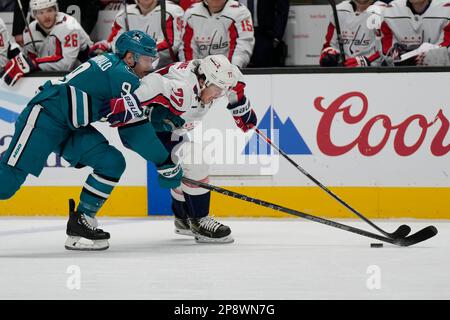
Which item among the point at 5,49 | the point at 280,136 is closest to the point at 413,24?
the point at 280,136

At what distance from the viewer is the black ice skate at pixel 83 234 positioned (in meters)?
5.56

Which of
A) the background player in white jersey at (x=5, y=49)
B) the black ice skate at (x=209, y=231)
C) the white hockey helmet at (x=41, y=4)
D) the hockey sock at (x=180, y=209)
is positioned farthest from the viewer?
the white hockey helmet at (x=41, y=4)

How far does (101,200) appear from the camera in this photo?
557 cm

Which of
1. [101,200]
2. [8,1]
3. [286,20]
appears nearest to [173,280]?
[101,200]

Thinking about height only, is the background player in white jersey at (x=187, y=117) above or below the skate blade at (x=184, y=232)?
above

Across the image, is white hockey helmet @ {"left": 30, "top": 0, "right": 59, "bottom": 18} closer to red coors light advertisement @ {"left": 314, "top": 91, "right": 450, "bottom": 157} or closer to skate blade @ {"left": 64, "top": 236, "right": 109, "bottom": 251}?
red coors light advertisement @ {"left": 314, "top": 91, "right": 450, "bottom": 157}

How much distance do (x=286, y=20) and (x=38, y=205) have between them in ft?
6.92

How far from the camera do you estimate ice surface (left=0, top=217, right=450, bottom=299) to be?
422 centimetres

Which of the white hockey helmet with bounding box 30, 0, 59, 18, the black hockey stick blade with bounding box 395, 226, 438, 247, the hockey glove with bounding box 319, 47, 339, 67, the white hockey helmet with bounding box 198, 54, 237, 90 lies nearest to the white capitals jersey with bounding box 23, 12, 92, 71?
the white hockey helmet with bounding box 30, 0, 59, 18

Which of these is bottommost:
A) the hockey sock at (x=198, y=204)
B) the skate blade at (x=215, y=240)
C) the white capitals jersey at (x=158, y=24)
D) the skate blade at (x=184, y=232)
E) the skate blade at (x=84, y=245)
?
the skate blade at (x=184, y=232)

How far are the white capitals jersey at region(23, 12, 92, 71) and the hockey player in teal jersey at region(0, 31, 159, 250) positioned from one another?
6.48 feet

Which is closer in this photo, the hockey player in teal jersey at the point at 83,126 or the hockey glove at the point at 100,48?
the hockey player in teal jersey at the point at 83,126

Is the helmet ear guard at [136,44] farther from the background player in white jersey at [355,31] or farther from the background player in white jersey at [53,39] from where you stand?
the background player in white jersey at [355,31]

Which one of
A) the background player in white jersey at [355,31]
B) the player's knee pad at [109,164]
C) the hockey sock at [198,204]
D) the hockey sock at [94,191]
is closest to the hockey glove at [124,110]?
the player's knee pad at [109,164]
